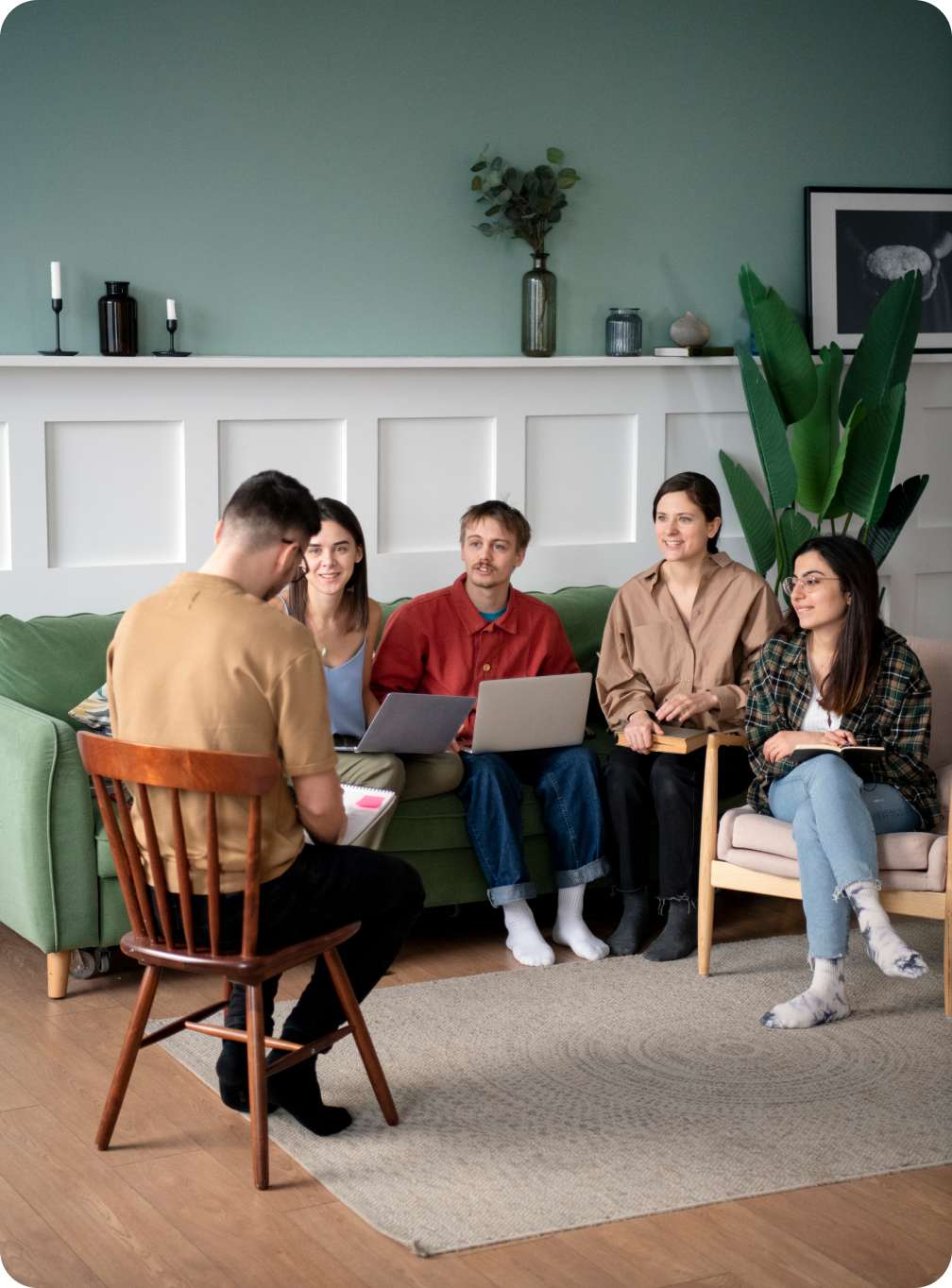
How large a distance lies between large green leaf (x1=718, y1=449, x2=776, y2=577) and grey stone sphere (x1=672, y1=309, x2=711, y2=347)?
383mm

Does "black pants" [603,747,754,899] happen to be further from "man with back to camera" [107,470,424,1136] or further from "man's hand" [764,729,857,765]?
"man with back to camera" [107,470,424,1136]

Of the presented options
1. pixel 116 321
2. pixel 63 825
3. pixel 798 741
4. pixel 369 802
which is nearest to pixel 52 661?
pixel 63 825

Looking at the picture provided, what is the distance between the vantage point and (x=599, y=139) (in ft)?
15.3

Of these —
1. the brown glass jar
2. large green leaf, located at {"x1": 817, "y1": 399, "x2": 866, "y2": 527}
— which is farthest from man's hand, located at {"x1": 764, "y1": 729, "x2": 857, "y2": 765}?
the brown glass jar

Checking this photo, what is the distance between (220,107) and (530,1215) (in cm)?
317

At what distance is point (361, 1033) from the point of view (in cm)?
255

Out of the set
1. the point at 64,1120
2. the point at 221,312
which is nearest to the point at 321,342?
the point at 221,312

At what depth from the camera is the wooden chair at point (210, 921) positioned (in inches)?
87.7

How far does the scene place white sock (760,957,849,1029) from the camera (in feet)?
10.2

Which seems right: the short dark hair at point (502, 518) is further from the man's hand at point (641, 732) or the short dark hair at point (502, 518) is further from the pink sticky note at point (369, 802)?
the pink sticky note at point (369, 802)

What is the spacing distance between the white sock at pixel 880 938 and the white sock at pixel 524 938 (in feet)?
2.54

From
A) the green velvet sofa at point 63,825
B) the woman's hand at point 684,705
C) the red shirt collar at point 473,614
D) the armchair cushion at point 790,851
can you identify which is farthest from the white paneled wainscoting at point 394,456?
the armchair cushion at point 790,851

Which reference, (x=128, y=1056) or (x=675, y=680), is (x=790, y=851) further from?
(x=128, y=1056)

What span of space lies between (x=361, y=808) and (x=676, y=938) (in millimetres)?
1244
